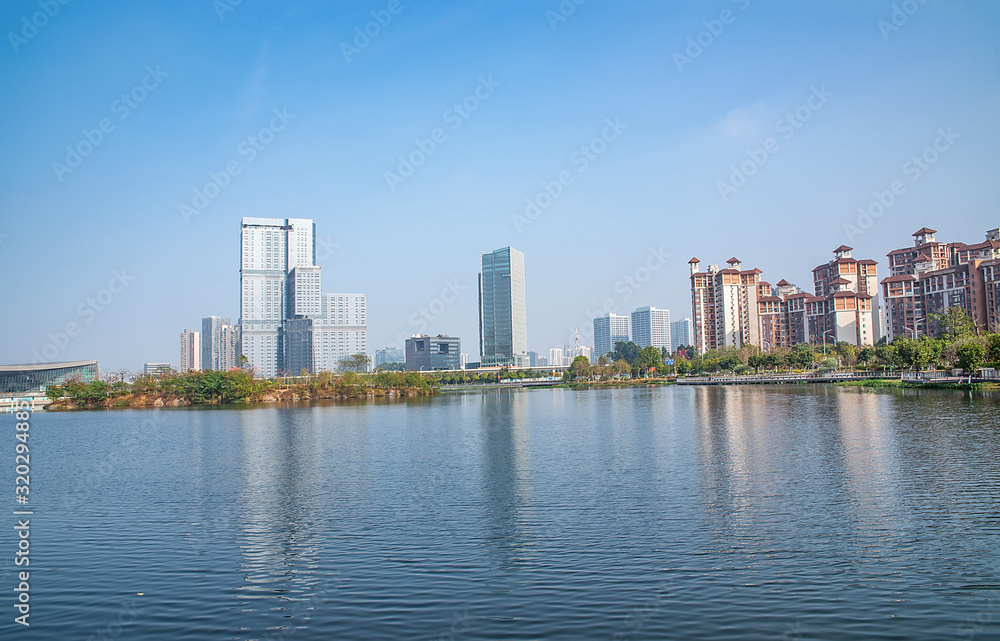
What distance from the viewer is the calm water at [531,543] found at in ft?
31.2

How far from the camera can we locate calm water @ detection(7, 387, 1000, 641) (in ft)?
31.2

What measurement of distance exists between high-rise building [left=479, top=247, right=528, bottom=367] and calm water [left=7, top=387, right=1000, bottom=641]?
162853mm

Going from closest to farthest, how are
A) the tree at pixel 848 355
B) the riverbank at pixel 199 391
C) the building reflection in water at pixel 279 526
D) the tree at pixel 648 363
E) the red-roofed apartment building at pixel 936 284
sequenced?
the building reflection in water at pixel 279 526, the riverbank at pixel 199 391, the red-roofed apartment building at pixel 936 284, the tree at pixel 848 355, the tree at pixel 648 363

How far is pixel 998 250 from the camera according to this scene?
113938 millimetres

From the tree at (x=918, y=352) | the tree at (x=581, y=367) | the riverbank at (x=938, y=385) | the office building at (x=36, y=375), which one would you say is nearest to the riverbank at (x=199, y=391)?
the office building at (x=36, y=375)

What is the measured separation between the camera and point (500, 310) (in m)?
191

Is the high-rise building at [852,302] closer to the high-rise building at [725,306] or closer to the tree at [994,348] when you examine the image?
the high-rise building at [725,306]

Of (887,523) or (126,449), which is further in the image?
(126,449)

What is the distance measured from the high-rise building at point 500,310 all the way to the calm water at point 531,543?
16285 cm

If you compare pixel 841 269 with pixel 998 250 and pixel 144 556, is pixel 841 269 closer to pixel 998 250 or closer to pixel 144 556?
pixel 998 250

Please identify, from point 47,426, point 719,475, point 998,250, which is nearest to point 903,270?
point 998,250

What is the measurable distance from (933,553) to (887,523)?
6.85 feet

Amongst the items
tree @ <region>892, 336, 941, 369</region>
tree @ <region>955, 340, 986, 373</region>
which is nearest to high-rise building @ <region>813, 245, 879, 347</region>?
tree @ <region>892, 336, 941, 369</region>

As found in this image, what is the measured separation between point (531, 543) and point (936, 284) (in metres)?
132
